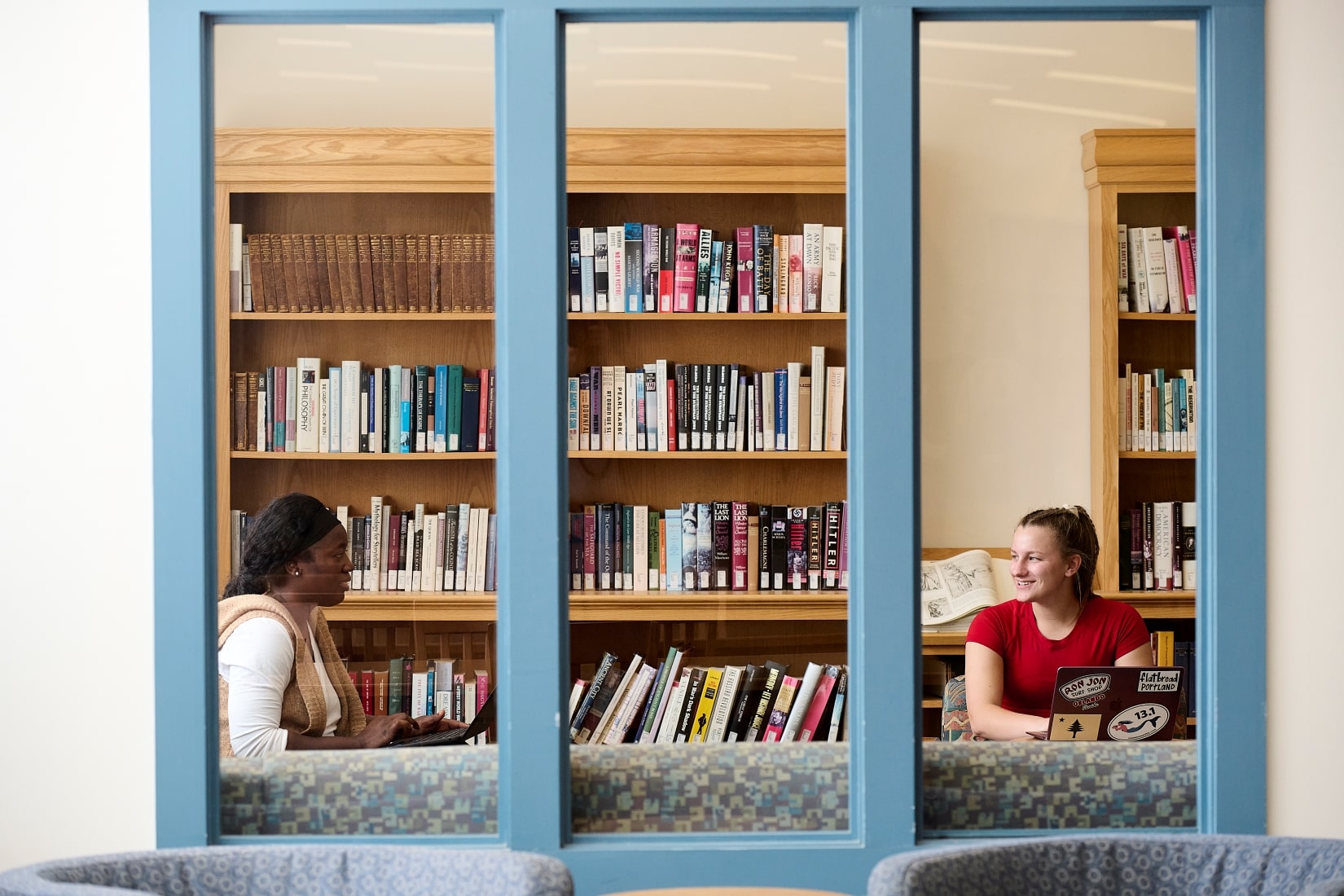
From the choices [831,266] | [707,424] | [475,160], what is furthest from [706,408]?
[475,160]

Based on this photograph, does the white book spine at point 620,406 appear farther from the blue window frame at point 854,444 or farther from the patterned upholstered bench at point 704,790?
the patterned upholstered bench at point 704,790

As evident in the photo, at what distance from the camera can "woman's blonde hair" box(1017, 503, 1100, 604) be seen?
2.33 meters

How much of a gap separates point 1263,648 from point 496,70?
1.83m

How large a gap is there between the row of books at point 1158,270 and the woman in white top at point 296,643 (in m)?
1.59

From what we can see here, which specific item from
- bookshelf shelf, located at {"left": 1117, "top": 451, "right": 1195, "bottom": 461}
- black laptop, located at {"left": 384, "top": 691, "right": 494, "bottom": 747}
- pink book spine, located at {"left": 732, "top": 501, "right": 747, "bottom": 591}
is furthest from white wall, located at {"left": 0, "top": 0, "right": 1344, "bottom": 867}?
pink book spine, located at {"left": 732, "top": 501, "right": 747, "bottom": 591}

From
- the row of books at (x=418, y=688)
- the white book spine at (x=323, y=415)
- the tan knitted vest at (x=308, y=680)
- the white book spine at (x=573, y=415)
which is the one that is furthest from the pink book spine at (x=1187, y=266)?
the tan knitted vest at (x=308, y=680)

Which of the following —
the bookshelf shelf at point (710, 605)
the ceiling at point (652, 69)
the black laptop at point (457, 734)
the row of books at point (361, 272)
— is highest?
the ceiling at point (652, 69)

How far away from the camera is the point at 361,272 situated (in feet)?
7.48

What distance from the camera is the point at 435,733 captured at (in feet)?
7.41

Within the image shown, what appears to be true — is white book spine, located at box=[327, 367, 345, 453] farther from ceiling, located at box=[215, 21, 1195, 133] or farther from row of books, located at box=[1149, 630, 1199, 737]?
row of books, located at box=[1149, 630, 1199, 737]

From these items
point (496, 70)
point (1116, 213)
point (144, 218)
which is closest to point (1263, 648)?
point (1116, 213)

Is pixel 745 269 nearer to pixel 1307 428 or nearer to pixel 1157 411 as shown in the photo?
pixel 1157 411

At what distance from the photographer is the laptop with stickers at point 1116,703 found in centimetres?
226

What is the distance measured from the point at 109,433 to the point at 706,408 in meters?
1.15
